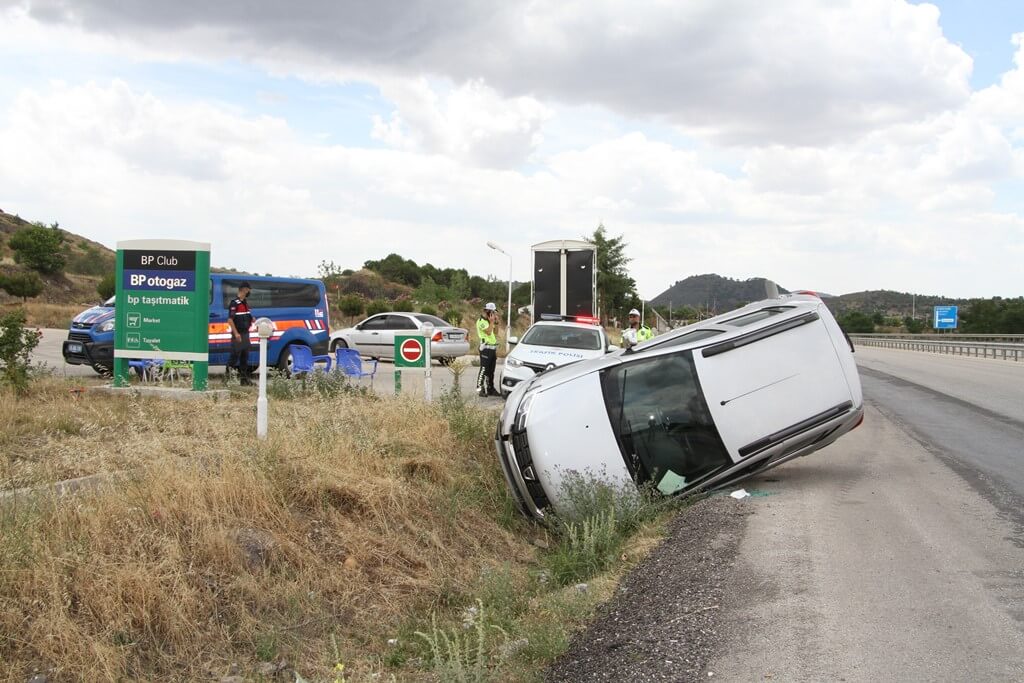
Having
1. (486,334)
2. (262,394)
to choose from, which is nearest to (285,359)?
(486,334)

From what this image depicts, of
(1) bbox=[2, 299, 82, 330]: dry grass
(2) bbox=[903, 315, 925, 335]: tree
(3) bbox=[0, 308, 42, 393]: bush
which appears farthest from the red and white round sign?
(2) bbox=[903, 315, 925, 335]: tree

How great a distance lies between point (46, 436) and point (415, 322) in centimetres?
1716

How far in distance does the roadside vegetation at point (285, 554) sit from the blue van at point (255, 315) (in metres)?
6.40

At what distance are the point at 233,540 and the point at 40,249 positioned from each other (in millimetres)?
54620

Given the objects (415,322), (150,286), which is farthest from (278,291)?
(415,322)

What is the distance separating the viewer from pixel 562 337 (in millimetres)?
17672

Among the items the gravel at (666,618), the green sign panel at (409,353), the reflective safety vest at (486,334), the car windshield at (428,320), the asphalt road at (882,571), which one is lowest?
the gravel at (666,618)

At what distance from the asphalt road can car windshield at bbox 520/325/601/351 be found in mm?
7243

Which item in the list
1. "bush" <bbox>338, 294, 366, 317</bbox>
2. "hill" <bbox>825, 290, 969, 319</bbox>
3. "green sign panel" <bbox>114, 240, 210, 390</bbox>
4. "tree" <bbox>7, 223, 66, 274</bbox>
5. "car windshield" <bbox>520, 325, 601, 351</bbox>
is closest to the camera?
"green sign panel" <bbox>114, 240, 210, 390</bbox>

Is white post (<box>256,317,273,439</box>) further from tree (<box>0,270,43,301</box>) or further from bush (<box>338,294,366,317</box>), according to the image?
tree (<box>0,270,43,301</box>)

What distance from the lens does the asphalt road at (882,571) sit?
14.7 feet

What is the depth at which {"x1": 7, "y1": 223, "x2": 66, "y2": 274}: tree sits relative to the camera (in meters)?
54.4

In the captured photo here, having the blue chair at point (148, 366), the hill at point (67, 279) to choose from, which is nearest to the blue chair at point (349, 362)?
the blue chair at point (148, 366)

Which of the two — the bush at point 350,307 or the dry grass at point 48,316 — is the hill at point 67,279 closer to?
the dry grass at point 48,316
